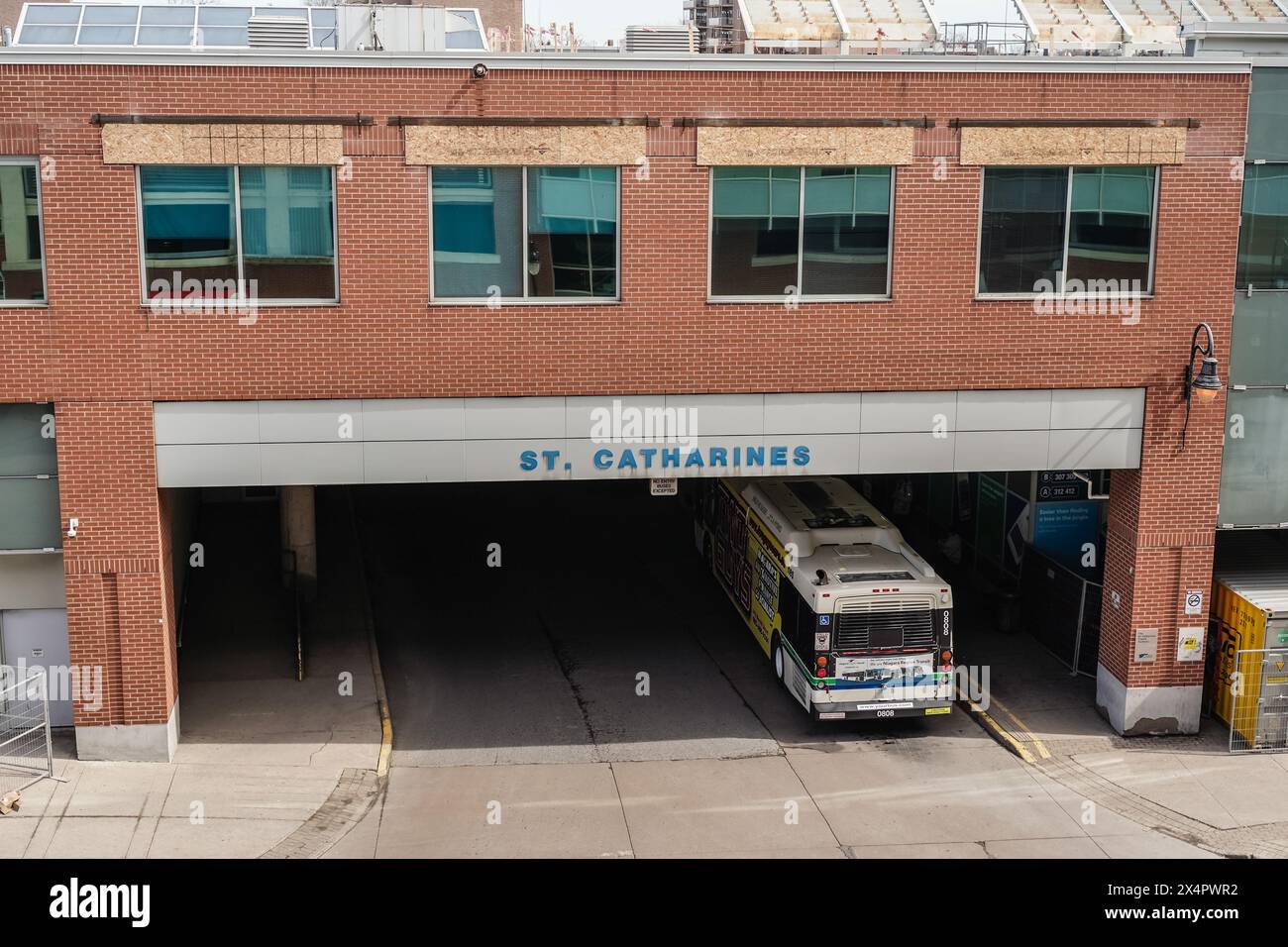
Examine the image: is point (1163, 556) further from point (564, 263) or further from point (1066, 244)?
point (564, 263)

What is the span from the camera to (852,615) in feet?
61.7

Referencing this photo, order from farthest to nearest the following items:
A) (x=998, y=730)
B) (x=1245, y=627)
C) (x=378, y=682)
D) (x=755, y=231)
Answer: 1. (x=378, y=682)
2. (x=998, y=730)
3. (x=1245, y=627)
4. (x=755, y=231)

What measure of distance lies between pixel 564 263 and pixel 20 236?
7.02 meters

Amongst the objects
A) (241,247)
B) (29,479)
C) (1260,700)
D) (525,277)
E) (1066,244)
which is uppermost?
(1066,244)

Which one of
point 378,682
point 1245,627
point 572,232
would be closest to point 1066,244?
point 1245,627

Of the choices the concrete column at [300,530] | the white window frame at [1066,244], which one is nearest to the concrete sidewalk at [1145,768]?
the white window frame at [1066,244]

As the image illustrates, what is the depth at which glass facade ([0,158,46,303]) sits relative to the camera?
1673 centimetres

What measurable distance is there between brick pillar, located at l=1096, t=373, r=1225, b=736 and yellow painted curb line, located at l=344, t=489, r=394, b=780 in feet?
35.4

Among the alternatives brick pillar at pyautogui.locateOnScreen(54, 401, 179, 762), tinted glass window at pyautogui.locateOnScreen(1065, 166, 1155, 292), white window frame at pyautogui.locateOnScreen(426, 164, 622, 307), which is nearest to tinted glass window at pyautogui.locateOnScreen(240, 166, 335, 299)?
white window frame at pyautogui.locateOnScreen(426, 164, 622, 307)

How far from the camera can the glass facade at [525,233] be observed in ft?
57.4

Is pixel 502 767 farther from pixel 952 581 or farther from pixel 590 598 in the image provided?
pixel 952 581

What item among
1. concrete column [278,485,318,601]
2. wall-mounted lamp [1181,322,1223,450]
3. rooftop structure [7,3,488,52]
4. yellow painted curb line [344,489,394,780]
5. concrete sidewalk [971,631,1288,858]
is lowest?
concrete sidewalk [971,631,1288,858]

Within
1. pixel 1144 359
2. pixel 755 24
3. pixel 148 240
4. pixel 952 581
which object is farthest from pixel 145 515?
pixel 952 581

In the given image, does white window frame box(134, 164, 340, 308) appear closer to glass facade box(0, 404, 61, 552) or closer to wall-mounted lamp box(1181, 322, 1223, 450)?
glass facade box(0, 404, 61, 552)
